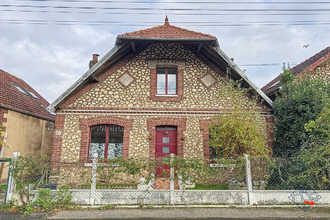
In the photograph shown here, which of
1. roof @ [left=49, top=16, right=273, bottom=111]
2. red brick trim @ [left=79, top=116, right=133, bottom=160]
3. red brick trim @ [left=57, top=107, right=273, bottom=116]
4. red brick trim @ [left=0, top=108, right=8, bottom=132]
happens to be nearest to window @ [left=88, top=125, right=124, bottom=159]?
red brick trim @ [left=79, top=116, right=133, bottom=160]

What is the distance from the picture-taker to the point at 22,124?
1082 centimetres

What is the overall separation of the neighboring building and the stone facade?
285 cm

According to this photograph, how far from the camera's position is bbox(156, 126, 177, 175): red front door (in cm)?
920

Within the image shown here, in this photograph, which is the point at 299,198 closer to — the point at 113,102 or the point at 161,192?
the point at 161,192

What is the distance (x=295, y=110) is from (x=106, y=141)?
7.29 meters

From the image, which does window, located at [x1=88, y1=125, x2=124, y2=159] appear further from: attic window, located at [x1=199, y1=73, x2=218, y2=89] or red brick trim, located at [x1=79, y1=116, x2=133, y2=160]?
attic window, located at [x1=199, y1=73, x2=218, y2=89]

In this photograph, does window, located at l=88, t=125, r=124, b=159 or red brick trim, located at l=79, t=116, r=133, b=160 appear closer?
red brick trim, located at l=79, t=116, r=133, b=160

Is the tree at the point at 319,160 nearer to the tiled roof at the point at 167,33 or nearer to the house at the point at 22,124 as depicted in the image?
the tiled roof at the point at 167,33

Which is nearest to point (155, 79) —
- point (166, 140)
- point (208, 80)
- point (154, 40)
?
point (154, 40)

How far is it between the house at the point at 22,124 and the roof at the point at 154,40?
9.55ft

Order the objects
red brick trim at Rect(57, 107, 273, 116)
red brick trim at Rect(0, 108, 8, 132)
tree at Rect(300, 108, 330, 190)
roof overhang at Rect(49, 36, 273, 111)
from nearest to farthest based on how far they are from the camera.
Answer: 1. tree at Rect(300, 108, 330, 190)
2. roof overhang at Rect(49, 36, 273, 111)
3. red brick trim at Rect(57, 107, 273, 116)
4. red brick trim at Rect(0, 108, 8, 132)

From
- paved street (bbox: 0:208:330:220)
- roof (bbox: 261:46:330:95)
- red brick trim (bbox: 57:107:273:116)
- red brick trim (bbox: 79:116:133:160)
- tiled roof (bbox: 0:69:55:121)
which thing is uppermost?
roof (bbox: 261:46:330:95)

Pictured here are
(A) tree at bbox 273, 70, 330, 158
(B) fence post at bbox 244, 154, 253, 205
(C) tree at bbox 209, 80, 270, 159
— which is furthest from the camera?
(C) tree at bbox 209, 80, 270, 159

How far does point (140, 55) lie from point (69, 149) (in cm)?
484
